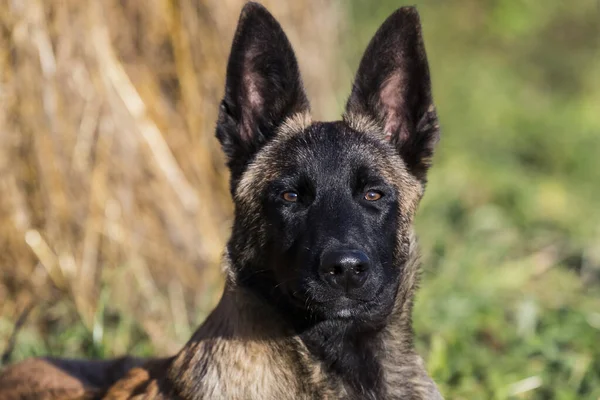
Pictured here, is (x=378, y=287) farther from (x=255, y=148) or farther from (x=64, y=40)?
(x=64, y=40)

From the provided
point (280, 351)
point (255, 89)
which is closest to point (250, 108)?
point (255, 89)

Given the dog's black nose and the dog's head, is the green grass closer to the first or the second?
the dog's head

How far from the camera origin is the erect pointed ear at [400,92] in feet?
13.0

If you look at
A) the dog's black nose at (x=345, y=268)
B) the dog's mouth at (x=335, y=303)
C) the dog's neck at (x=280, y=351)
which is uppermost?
the dog's black nose at (x=345, y=268)

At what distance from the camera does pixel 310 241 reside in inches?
145

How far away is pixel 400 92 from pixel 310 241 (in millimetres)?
944

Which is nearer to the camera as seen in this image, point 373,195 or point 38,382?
point 373,195

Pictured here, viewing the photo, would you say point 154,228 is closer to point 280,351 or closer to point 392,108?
point 392,108

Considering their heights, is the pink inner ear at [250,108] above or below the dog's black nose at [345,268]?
Result: above

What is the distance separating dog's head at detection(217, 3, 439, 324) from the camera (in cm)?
365

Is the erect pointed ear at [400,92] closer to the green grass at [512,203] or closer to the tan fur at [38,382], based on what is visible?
the green grass at [512,203]

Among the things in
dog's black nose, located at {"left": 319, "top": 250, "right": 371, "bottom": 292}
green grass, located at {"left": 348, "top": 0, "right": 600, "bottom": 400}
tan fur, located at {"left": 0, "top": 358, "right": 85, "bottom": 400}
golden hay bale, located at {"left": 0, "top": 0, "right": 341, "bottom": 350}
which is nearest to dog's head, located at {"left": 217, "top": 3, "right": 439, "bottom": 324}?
dog's black nose, located at {"left": 319, "top": 250, "right": 371, "bottom": 292}

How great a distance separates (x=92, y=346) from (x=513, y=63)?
1059cm

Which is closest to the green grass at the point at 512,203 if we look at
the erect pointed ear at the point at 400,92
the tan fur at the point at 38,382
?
the erect pointed ear at the point at 400,92
